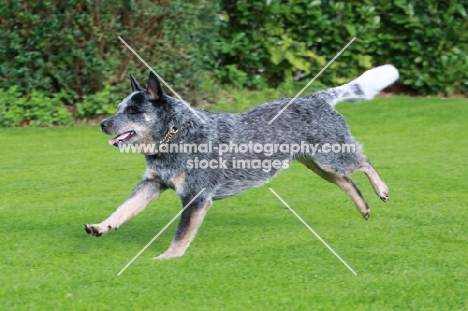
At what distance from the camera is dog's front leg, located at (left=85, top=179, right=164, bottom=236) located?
5.87m

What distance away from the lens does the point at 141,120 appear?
5891 mm

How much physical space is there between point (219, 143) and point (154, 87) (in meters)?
0.66

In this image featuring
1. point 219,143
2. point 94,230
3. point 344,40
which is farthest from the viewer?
point 344,40

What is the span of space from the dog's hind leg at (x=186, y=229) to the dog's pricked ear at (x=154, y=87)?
76 centimetres

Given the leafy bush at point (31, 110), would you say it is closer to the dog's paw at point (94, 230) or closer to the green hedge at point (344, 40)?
the green hedge at point (344, 40)

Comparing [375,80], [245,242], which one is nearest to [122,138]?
[245,242]

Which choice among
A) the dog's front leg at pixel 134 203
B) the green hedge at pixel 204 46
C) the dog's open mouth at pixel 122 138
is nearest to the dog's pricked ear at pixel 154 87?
the dog's open mouth at pixel 122 138

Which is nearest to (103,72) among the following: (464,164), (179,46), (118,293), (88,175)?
(179,46)

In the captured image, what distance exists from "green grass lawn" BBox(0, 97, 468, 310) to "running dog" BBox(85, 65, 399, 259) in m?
0.33

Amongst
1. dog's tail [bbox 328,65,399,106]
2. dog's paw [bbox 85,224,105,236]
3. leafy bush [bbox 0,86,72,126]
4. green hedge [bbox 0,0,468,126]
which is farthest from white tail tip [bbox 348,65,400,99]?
leafy bush [bbox 0,86,72,126]

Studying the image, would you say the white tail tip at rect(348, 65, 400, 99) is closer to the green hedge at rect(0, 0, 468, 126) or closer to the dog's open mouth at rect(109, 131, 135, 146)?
the dog's open mouth at rect(109, 131, 135, 146)

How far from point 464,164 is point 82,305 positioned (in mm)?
5144

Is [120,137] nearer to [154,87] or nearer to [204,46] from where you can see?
[154,87]

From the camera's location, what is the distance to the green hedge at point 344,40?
1249 centimetres
